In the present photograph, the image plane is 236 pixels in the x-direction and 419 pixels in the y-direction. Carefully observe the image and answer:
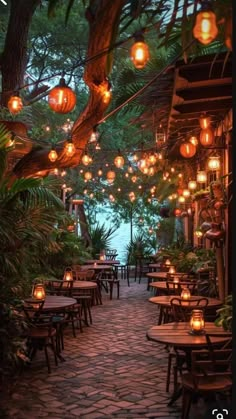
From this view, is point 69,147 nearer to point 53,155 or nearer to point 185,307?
point 53,155

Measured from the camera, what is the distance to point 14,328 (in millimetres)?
5027

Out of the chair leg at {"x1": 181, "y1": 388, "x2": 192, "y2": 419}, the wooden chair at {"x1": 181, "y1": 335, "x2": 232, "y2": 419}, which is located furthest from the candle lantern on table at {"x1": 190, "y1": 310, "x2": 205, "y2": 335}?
the chair leg at {"x1": 181, "y1": 388, "x2": 192, "y2": 419}

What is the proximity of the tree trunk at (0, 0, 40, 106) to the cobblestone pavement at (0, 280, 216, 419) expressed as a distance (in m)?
4.39

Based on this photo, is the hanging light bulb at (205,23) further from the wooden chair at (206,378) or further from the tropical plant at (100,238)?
the tropical plant at (100,238)

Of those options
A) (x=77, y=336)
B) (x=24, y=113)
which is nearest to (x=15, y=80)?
(x=24, y=113)

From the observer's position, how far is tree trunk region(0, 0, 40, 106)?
28.5 ft

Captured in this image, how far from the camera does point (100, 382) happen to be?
605 centimetres

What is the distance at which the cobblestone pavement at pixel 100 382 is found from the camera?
5066 mm

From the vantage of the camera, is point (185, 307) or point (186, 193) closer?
point (185, 307)

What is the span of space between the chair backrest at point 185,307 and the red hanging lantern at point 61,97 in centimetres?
281

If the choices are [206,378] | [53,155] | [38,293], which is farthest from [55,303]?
[206,378]

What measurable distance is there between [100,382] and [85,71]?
380cm

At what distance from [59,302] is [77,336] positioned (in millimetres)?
1647

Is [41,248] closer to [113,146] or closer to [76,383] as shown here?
[76,383]
